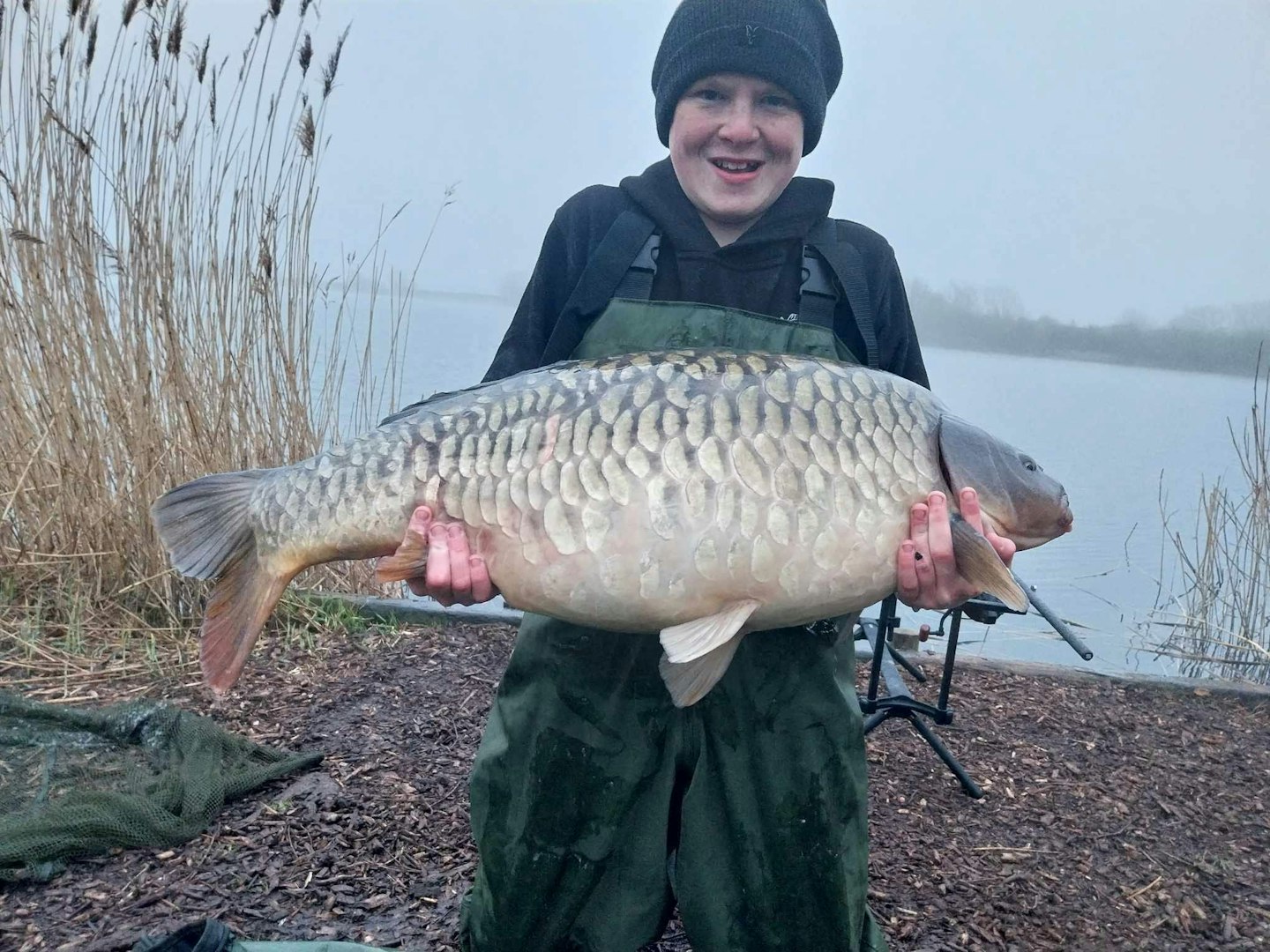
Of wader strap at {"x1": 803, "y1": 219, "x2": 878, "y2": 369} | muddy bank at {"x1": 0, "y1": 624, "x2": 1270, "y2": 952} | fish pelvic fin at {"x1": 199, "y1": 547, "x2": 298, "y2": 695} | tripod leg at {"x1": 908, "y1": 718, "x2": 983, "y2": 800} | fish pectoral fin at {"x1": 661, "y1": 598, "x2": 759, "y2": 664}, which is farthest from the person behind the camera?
tripod leg at {"x1": 908, "y1": 718, "x2": 983, "y2": 800}

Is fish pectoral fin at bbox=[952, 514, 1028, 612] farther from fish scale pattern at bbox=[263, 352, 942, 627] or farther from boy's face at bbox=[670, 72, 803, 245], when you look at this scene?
boy's face at bbox=[670, 72, 803, 245]

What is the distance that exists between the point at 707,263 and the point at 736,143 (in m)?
0.15

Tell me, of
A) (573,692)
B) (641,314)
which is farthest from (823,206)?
(573,692)

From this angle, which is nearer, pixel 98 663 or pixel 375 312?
pixel 98 663

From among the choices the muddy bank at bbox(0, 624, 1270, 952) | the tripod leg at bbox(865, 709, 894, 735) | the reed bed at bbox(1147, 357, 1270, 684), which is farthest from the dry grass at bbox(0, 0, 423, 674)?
the reed bed at bbox(1147, 357, 1270, 684)

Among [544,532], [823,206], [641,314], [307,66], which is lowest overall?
[544,532]

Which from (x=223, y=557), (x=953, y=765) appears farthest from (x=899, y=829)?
(x=223, y=557)

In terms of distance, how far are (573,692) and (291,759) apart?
0.78m

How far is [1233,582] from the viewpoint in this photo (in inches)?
118

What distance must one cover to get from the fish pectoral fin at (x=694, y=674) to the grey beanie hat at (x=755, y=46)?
2.27 ft

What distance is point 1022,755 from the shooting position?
2012 millimetres

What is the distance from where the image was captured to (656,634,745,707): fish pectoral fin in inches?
40.3

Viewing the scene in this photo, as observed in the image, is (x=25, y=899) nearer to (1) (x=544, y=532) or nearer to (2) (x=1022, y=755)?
(1) (x=544, y=532)

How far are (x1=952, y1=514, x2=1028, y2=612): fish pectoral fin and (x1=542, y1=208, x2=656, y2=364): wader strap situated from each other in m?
0.50
